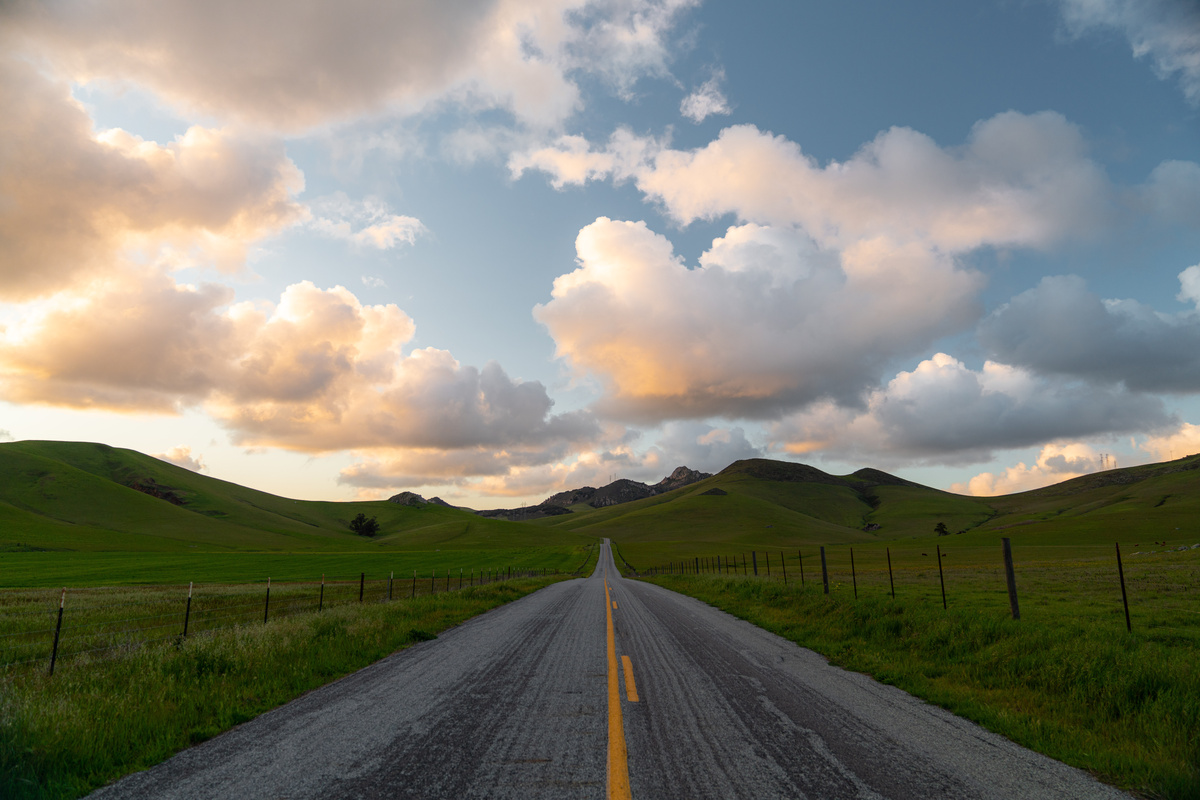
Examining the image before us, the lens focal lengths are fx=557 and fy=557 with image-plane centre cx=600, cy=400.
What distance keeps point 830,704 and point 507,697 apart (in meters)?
4.56

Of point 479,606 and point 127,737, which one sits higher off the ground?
point 127,737

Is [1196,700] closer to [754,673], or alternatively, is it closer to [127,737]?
[754,673]

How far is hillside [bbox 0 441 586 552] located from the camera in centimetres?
10350

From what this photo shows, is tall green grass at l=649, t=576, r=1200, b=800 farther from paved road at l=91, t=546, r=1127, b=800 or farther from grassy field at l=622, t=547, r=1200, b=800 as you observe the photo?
paved road at l=91, t=546, r=1127, b=800

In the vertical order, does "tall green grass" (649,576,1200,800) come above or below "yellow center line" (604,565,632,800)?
below

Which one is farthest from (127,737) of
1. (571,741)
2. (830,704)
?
(830,704)

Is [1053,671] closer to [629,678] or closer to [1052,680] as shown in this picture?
[1052,680]

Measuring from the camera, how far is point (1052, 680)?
27.7 feet

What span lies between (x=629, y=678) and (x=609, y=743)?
3353mm

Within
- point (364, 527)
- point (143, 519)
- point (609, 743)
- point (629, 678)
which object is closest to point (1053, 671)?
point (629, 678)

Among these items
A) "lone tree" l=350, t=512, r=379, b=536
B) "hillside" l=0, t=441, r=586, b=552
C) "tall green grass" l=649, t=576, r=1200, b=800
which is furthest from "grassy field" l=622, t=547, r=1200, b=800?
"lone tree" l=350, t=512, r=379, b=536

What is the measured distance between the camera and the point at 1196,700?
7055 millimetres

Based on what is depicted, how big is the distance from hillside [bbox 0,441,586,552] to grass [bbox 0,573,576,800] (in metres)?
107

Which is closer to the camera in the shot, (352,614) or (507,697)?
(507,697)
